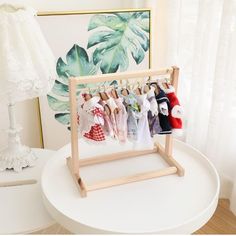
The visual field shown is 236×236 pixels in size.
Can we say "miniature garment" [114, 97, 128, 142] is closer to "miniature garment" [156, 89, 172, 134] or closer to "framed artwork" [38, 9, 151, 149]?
"miniature garment" [156, 89, 172, 134]

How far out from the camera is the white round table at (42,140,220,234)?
995 millimetres

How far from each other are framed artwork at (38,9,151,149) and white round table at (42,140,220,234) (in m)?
0.47

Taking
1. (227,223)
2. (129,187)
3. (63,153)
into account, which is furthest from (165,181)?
(227,223)

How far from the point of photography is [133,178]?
1.16 m

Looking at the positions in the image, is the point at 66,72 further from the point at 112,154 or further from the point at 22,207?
the point at 22,207

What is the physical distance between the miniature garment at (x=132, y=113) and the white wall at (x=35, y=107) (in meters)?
0.76

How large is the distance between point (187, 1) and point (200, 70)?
315mm

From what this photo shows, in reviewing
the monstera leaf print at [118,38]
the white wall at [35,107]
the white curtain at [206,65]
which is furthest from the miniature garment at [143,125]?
the white wall at [35,107]

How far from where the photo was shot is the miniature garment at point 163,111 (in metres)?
1.10

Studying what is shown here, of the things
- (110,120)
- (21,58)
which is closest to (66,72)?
(21,58)

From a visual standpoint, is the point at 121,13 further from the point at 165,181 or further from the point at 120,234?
the point at 120,234

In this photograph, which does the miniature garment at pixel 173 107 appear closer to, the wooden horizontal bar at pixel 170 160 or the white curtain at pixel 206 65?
the wooden horizontal bar at pixel 170 160

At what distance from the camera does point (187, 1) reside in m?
1.57

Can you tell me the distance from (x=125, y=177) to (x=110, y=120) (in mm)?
213
